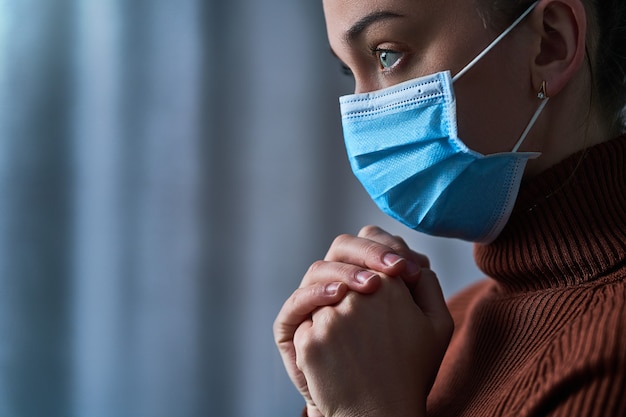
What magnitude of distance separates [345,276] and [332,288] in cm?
3

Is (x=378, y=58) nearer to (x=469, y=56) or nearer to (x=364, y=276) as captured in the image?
(x=469, y=56)

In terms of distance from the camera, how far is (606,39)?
109 centimetres

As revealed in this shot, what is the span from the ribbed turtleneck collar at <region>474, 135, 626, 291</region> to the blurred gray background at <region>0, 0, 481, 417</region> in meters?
0.93

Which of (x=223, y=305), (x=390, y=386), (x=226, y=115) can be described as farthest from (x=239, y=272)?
(x=390, y=386)

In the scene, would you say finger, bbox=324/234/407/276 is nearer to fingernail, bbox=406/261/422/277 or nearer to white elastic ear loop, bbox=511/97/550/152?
fingernail, bbox=406/261/422/277

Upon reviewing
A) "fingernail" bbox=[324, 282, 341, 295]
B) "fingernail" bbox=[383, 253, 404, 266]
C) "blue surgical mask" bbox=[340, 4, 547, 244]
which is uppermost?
"blue surgical mask" bbox=[340, 4, 547, 244]

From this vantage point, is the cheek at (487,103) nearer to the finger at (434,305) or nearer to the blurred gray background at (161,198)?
the finger at (434,305)

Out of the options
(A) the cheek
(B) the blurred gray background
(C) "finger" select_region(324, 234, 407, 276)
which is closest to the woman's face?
(A) the cheek

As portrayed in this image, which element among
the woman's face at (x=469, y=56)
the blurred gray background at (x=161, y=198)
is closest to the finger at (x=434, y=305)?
the woman's face at (x=469, y=56)

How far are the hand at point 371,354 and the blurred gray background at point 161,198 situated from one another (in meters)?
0.74

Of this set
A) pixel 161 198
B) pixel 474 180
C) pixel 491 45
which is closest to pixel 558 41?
pixel 491 45

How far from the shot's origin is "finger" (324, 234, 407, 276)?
1.07 metres

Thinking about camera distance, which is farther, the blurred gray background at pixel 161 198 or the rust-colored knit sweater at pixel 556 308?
the blurred gray background at pixel 161 198

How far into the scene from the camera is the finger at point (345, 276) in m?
1.03
